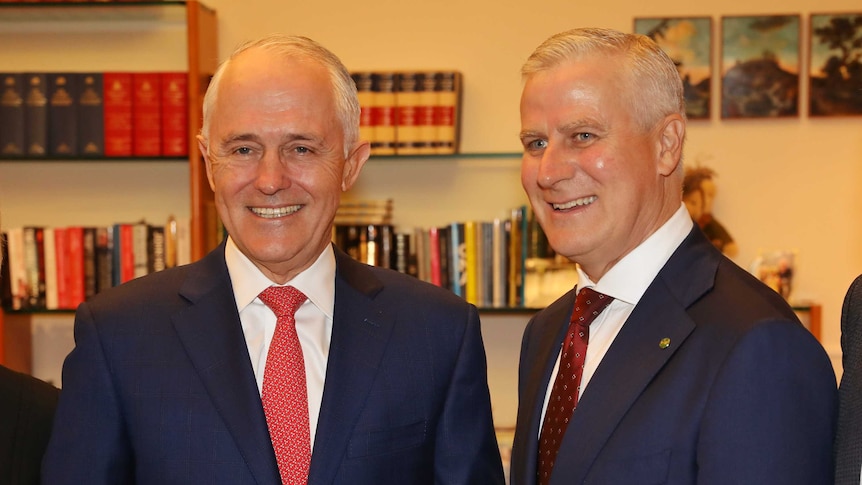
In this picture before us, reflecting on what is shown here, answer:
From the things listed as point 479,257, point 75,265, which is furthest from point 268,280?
point 75,265

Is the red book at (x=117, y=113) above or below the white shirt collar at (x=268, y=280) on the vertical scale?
above

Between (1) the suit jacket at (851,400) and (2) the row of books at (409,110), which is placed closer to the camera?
(1) the suit jacket at (851,400)

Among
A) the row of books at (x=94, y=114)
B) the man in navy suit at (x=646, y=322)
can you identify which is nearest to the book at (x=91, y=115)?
the row of books at (x=94, y=114)

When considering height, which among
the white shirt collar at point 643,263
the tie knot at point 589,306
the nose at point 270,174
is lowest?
the tie knot at point 589,306

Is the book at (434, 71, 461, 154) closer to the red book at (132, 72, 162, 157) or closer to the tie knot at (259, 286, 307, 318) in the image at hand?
the red book at (132, 72, 162, 157)

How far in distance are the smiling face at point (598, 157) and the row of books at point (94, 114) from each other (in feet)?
8.54

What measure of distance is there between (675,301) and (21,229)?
10.5 feet

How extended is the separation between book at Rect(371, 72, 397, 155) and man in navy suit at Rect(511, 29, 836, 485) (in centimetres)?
218

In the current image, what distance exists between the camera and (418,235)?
165 inches

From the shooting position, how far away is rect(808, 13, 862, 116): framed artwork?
416 cm

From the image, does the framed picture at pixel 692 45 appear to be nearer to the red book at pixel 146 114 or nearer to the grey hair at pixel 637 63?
the red book at pixel 146 114

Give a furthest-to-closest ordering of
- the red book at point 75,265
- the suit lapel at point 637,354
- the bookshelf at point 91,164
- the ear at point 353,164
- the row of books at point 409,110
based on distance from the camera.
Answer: the bookshelf at point 91,164
the red book at point 75,265
the row of books at point 409,110
the ear at point 353,164
the suit lapel at point 637,354

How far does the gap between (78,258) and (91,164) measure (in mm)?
469

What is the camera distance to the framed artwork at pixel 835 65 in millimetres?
4156
